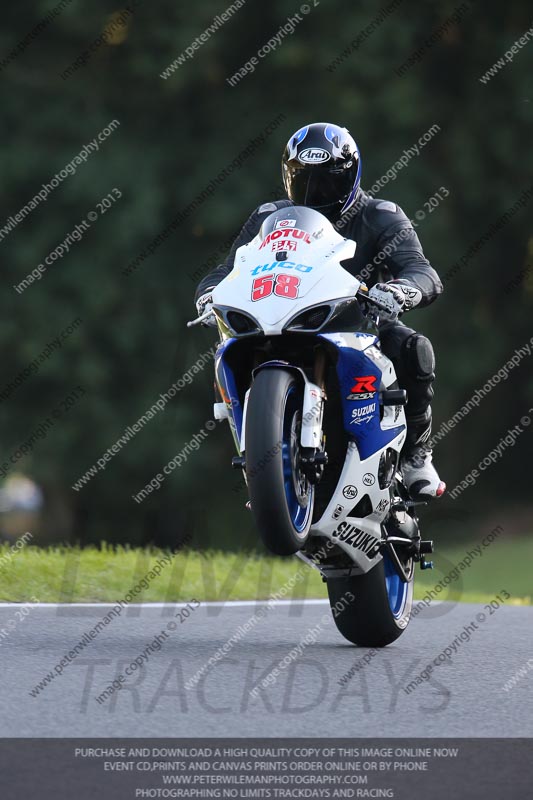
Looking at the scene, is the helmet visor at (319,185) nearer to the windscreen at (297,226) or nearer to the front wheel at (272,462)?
the windscreen at (297,226)

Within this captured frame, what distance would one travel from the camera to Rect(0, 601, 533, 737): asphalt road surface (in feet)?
15.3

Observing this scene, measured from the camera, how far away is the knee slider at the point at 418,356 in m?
6.47

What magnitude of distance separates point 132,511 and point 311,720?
15958 mm

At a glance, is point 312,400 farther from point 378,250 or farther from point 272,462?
point 378,250

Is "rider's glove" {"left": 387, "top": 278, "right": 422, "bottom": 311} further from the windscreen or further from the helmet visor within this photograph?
the helmet visor

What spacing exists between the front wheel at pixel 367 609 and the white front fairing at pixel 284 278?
4.41 feet

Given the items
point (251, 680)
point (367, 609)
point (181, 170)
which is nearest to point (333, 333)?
point (367, 609)

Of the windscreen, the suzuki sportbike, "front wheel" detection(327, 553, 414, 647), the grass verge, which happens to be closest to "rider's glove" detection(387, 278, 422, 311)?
the suzuki sportbike

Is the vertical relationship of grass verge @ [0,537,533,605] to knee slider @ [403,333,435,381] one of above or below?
below

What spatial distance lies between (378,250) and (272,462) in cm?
156

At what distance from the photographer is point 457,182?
1973 centimetres

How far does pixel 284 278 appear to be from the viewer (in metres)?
5.91

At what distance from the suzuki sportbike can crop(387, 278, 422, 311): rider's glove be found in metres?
0.13
